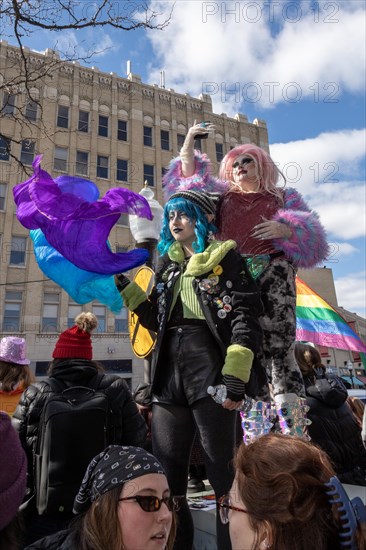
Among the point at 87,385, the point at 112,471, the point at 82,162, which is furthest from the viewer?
the point at 82,162

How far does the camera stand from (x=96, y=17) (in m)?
3.28

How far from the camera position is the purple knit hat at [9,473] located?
1.02 m

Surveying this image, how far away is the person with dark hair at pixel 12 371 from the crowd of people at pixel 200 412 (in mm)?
929

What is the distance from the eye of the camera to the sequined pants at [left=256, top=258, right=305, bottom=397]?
206cm

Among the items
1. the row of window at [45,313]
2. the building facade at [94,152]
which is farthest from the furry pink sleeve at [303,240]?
the row of window at [45,313]

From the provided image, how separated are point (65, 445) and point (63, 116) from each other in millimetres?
21795

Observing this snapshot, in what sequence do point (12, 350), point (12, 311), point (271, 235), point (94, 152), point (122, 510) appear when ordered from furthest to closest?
point (94, 152) < point (12, 311) < point (12, 350) < point (271, 235) < point (122, 510)

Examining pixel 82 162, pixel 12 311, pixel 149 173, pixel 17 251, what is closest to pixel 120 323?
pixel 12 311

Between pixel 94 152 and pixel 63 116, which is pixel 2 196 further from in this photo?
pixel 63 116

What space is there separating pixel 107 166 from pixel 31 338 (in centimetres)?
1017

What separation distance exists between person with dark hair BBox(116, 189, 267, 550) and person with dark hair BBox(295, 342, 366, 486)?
5.49 ft

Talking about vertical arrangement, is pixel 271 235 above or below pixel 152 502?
above

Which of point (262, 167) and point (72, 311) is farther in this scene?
point (72, 311)

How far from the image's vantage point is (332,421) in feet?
10.9
